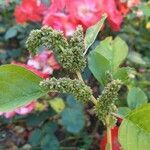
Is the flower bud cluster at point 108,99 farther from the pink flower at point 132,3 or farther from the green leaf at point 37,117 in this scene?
the pink flower at point 132,3

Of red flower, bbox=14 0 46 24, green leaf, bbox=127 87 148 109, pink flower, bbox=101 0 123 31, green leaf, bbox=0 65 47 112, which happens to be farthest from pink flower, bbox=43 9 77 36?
green leaf, bbox=0 65 47 112

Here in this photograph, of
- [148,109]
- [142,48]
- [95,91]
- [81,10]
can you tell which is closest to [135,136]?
[148,109]

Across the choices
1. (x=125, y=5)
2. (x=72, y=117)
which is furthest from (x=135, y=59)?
(x=72, y=117)

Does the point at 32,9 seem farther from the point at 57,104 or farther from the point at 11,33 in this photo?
the point at 57,104

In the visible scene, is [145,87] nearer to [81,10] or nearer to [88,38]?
[81,10]

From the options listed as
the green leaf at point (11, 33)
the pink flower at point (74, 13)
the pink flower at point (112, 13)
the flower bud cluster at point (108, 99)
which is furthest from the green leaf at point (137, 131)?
the green leaf at point (11, 33)
